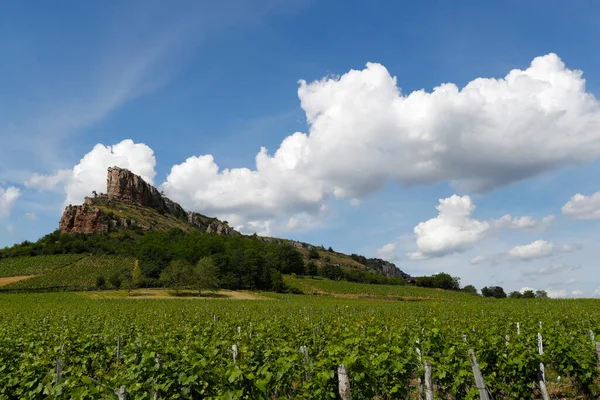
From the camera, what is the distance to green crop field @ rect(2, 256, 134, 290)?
229 feet

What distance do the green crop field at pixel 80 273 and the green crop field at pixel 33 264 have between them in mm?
1370

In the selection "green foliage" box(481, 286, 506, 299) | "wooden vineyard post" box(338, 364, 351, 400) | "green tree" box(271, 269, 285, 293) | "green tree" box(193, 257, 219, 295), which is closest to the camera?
"wooden vineyard post" box(338, 364, 351, 400)

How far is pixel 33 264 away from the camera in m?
89.1

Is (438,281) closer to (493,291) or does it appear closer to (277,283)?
(493,291)

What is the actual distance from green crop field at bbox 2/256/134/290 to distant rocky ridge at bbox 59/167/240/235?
104 feet

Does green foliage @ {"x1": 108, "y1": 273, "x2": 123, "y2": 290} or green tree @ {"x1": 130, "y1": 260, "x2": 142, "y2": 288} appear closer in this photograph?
green foliage @ {"x1": 108, "y1": 273, "x2": 123, "y2": 290}

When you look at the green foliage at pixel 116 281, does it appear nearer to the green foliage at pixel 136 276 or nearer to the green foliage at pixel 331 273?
the green foliage at pixel 136 276

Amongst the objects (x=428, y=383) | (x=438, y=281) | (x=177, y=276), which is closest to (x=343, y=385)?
(x=428, y=383)

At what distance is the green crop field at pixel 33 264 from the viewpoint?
3285 inches

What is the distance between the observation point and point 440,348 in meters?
9.36

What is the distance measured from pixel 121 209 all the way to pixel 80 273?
242 feet

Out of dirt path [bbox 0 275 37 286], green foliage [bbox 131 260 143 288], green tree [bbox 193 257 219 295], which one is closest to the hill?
dirt path [bbox 0 275 37 286]

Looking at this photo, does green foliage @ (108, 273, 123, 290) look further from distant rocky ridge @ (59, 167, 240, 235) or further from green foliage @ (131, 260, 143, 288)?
distant rocky ridge @ (59, 167, 240, 235)

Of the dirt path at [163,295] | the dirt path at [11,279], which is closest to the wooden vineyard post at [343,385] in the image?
the dirt path at [163,295]
